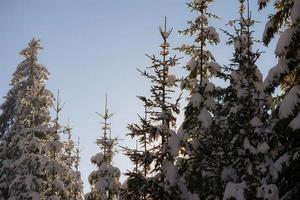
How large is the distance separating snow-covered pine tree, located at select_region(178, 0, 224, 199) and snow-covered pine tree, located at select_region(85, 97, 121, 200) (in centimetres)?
841

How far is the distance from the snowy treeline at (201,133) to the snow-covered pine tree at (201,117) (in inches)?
2.3

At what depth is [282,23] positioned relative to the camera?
14.2 m

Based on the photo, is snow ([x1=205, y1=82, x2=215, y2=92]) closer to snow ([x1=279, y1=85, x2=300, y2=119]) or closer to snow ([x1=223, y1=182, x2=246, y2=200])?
snow ([x1=223, y1=182, x2=246, y2=200])

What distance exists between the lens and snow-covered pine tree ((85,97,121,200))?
2967 centimetres

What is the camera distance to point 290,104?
1205cm

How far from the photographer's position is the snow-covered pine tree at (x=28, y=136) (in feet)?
89.5

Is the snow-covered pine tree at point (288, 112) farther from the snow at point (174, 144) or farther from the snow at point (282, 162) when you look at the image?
the snow at point (174, 144)

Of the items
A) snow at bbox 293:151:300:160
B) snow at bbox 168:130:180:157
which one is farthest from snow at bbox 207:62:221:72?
snow at bbox 293:151:300:160

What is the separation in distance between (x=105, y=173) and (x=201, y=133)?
1090 cm

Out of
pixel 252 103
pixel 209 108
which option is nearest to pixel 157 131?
pixel 252 103

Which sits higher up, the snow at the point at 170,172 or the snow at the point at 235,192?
the snow at the point at 170,172

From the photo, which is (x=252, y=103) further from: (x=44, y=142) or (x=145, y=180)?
(x=44, y=142)

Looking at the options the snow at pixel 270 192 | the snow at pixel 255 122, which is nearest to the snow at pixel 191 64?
the snow at pixel 255 122

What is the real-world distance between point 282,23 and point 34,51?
896 inches
